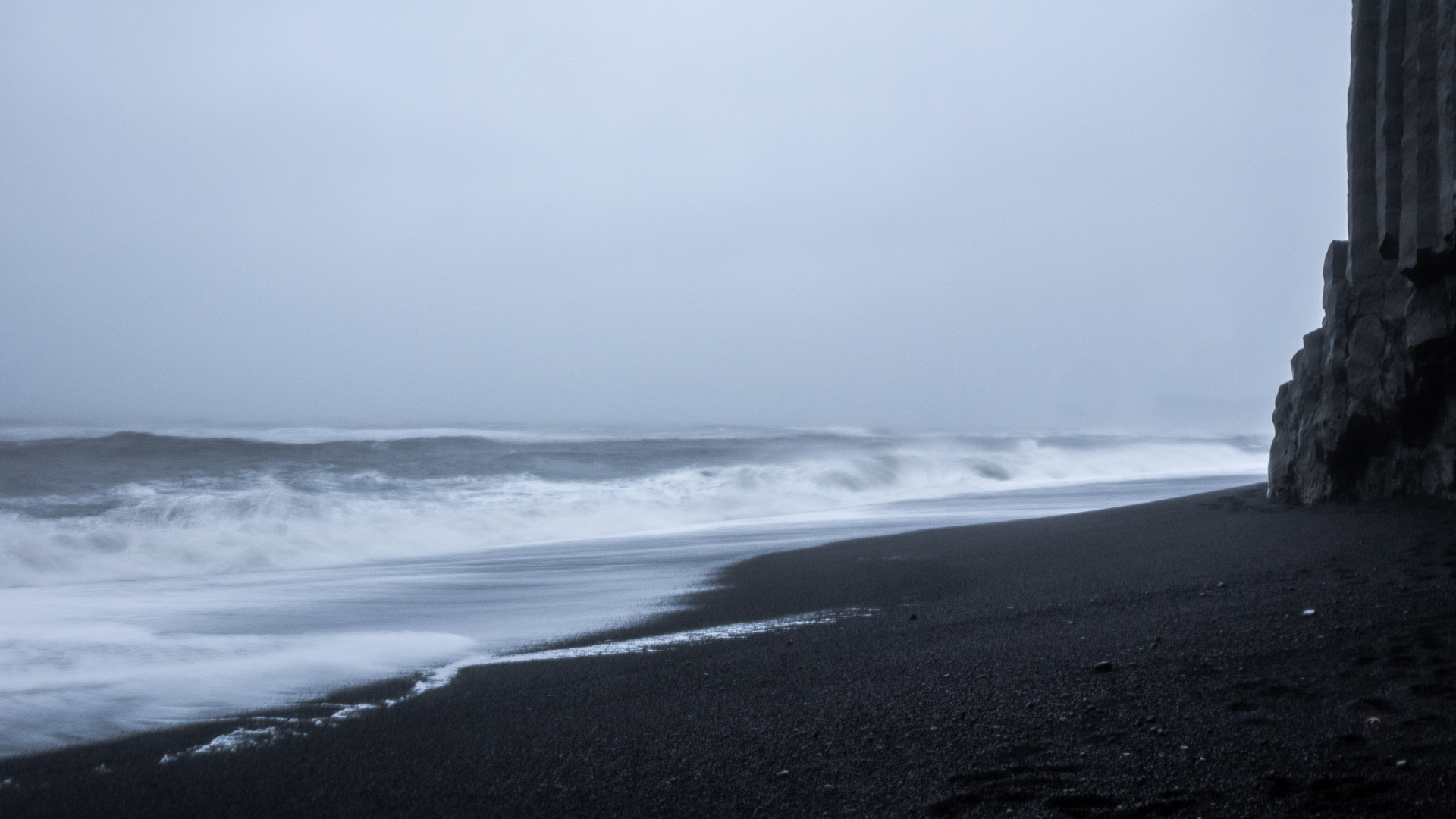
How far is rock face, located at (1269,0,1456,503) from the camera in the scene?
4.93 m

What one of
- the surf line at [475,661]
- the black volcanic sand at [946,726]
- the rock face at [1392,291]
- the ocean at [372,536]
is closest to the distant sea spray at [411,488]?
the ocean at [372,536]

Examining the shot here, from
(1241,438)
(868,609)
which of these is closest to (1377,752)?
(868,609)

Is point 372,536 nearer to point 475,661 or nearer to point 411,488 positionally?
point 411,488

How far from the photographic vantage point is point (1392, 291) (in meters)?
5.82

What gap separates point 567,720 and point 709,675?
66cm

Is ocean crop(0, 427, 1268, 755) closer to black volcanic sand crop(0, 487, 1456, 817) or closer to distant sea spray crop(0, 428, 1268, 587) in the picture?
distant sea spray crop(0, 428, 1268, 587)

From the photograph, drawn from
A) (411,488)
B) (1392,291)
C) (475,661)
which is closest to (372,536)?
(411,488)

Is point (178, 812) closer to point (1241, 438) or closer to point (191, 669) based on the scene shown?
point (191, 669)

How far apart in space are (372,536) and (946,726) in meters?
8.48

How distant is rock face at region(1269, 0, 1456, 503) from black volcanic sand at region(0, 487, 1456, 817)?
1.26 m

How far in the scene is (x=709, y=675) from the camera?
11.3ft

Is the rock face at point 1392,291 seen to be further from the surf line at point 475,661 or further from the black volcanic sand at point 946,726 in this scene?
the surf line at point 475,661

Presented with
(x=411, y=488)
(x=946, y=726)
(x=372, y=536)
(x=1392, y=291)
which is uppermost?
(x=1392, y=291)

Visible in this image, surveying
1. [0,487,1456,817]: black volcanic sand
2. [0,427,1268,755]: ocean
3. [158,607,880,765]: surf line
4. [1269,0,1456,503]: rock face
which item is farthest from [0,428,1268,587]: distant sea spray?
[1269,0,1456,503]: rock face
